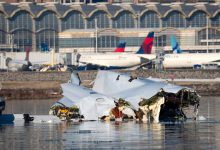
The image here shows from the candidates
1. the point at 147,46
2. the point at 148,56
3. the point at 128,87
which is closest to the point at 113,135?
the point at 128,87

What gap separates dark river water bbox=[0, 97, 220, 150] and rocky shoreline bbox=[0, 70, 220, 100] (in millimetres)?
37193

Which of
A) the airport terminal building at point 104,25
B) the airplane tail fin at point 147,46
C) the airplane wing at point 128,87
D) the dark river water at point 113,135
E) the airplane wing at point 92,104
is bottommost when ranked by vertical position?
the dark river water at point 113,135

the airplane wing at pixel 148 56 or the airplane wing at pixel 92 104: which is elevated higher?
the airplane wing at pixel 148 56

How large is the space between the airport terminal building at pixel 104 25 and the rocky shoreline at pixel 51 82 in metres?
59.9

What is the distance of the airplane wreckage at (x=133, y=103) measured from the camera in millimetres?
53750

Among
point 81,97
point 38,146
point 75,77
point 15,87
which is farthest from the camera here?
point 15,87

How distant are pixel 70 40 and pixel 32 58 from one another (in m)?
22.9

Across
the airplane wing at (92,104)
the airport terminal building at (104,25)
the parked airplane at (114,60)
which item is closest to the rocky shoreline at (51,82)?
the airplane wing at (92,104)

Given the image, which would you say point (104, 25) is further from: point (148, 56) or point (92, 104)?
point (92, 104)

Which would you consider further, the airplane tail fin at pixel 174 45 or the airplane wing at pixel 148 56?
the airplane tail fin at pixel 174 45

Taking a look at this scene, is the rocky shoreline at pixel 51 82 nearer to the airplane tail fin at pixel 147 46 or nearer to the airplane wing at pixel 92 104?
the airplane wing at pixel 92 104

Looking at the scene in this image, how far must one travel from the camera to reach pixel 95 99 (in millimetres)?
54844

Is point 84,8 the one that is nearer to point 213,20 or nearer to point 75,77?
point 213,20

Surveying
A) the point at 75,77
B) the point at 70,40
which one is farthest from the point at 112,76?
the point at 70,40
